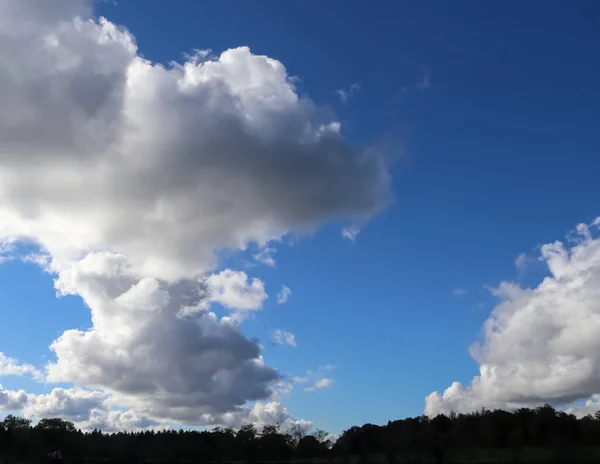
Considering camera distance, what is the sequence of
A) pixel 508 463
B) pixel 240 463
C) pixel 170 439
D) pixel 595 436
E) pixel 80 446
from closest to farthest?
pixel 508 463 < pixel 595 436 < pixel 240 463 < pixel 170 439 < pixel 80 446

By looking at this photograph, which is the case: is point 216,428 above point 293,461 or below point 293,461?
above

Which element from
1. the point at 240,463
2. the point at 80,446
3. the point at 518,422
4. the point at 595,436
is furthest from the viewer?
the point at 80,446

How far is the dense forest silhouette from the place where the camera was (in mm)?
89625

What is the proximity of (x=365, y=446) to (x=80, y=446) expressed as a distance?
59.1m

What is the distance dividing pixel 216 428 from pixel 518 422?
98369mm

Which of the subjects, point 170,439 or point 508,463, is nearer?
point 508,463

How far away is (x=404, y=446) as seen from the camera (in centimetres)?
10056

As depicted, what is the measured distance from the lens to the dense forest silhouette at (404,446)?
8962 cm

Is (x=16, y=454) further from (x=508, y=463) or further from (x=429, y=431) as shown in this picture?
(x=508, y=463)

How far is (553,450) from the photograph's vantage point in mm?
84812

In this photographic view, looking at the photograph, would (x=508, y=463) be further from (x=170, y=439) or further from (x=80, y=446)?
(x=80, y=446)

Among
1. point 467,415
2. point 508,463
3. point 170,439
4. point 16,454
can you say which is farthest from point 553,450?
point 16,454

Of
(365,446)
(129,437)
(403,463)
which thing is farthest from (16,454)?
(403,463)

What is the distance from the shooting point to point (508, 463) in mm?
83875
